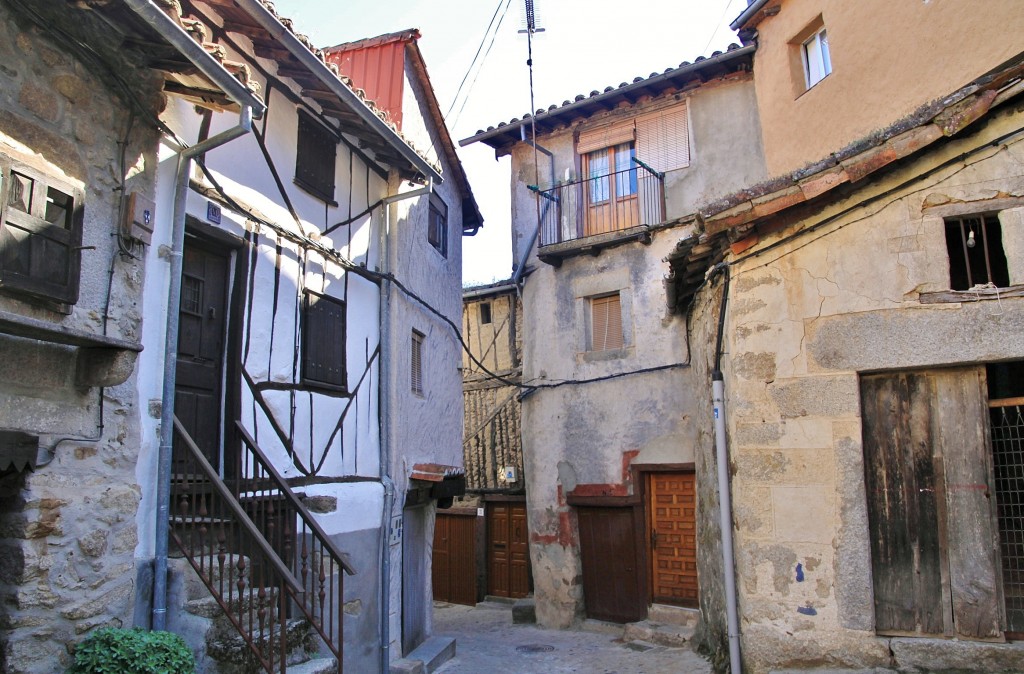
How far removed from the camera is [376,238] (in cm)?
932

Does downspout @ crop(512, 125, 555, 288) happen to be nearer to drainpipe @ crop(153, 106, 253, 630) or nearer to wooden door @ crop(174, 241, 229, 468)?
wooden door @ crop(174, 241, 229, 468)

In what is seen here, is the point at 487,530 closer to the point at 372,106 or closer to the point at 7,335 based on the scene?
the point at 372,106

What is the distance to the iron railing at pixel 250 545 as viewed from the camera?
516cm

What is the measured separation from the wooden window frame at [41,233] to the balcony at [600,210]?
31.2 feet

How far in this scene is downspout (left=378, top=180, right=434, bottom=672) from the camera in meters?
8.59

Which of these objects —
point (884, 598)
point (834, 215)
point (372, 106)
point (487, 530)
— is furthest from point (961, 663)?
point (487, 530)

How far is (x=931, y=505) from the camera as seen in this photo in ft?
18.2

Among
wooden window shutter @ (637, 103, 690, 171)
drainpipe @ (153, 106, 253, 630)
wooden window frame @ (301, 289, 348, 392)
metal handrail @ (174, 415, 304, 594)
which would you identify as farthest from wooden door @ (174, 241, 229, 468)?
wooden window shutter @ (637, 103, 690, 171)

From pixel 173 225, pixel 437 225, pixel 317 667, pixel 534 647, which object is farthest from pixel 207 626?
pixel 437 225

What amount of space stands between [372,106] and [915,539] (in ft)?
20.9

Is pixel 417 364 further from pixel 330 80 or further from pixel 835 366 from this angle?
pixel 835 366

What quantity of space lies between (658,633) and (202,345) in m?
7.74

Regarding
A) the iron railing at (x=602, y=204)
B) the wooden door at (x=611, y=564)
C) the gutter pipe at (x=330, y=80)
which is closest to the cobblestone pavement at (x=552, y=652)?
the wooden door at (x=611, y=564)

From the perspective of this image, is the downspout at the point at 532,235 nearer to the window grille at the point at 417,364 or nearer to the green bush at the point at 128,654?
the window grille at the point at 417,364
